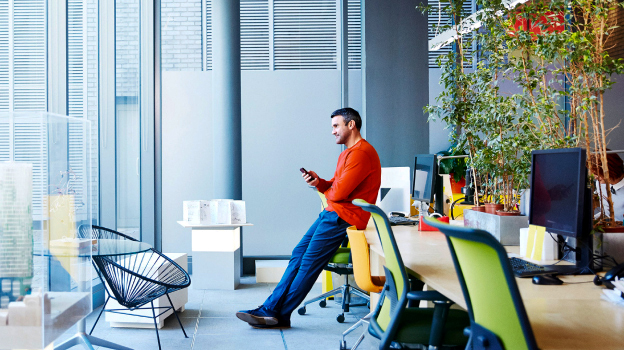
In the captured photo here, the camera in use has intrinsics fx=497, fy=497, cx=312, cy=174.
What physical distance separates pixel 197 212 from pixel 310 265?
78.0 inches

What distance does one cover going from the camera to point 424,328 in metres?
2.17

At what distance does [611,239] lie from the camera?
88.4 inches

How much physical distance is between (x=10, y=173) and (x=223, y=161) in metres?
3.95

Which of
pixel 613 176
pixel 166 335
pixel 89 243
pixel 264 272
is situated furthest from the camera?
pixel 264 272

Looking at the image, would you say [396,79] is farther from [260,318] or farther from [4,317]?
[4,317]

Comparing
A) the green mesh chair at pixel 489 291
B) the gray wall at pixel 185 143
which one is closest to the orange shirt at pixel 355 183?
the green mesh chair at pixel 489 291

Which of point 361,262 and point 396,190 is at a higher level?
point 396,190

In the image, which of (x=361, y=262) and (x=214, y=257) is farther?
(x=214, y=257)

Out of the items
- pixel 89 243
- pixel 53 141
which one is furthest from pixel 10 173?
pixel 89 243

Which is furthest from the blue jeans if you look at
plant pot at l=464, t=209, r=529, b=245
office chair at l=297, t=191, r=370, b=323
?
plant pot at l=464, t=209, r=529, b=245

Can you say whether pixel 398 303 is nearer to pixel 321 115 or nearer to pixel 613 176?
pixel 613 176

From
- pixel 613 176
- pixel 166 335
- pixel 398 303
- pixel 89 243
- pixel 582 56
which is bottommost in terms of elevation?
pixel 166 335

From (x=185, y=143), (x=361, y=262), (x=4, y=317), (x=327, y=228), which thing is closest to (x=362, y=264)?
(x=361, y=262)

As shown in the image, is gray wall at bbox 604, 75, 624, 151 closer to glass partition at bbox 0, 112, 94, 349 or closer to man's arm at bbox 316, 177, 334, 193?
man's arm at bbox 316, 177, 334, 193
